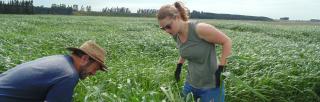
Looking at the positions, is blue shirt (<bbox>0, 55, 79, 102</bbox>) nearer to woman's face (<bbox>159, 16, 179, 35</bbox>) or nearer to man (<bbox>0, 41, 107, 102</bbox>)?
man (<bbox>0, 41, 107, 102</bbox>)

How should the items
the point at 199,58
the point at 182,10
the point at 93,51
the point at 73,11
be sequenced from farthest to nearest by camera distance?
the point at 73,11
the point at 199,58
the point at 182,10
the point at 93,51

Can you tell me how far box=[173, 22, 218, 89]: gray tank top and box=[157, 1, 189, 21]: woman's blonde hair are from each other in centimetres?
13

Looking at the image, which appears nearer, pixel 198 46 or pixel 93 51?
pixel 93 51

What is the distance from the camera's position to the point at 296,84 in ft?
21.1

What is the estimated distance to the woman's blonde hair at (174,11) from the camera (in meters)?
4.35

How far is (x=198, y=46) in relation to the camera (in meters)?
4.55

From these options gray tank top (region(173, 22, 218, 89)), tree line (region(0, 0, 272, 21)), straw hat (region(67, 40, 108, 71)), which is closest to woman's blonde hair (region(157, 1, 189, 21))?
gray tank top (region(173, 22, 218, 89))

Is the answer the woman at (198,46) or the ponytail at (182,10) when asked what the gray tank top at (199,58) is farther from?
the ponytail at (182,10)

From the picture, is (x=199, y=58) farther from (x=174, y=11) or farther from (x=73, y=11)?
(x=73, y=11)

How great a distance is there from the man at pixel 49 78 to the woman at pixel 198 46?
0.91 meters

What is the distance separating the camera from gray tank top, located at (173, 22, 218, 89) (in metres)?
4.54

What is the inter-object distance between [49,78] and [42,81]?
66 millimetres

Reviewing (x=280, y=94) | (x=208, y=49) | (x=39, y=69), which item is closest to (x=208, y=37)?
(x=208, y=49)

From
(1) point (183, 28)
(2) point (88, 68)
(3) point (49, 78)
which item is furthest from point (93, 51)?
(1) point (183, 28)
